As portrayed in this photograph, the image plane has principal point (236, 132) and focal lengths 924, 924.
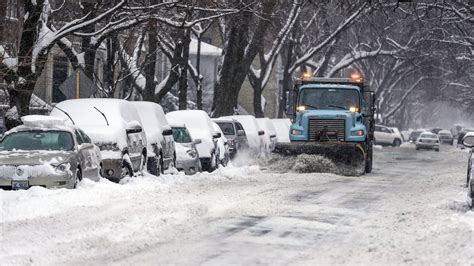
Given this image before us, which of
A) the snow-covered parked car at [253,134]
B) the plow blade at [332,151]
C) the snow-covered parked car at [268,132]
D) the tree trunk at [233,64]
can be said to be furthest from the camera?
the tree trunk at [233,64]

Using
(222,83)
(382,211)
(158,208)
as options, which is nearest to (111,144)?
(158,208)

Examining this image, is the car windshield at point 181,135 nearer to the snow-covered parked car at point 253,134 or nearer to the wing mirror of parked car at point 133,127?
the wing mirror of parked car at point 133,127

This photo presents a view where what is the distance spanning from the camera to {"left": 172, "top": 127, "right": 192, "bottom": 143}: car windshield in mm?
24416

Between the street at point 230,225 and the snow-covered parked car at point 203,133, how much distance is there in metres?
5.71

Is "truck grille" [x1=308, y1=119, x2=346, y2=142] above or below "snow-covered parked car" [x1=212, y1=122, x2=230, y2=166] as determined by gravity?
above

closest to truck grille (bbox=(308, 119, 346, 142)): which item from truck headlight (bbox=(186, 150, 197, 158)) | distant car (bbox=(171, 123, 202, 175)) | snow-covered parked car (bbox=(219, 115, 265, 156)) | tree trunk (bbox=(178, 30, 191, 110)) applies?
distant car (bbox=(171, 123, 202, 175))

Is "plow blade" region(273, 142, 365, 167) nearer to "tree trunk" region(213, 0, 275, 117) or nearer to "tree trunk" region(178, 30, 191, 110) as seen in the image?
"tree trunk" region(178, 30, 191, 110)

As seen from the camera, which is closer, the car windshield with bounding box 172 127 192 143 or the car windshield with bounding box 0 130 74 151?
the car windshield with bounding box 0 130 74 151

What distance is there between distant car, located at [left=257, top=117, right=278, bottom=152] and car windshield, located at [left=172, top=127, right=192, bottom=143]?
11.1 m

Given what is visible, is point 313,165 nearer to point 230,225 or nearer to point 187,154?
point 187,154

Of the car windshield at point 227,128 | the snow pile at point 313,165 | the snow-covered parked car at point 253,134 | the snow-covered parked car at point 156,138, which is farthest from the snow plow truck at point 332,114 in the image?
the snow-covered parked car at point 253,134

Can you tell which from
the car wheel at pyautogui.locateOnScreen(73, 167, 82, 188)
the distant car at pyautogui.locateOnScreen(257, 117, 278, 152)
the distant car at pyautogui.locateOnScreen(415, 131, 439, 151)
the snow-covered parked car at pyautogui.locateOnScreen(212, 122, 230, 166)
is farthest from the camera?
the distant car at pyautogui.locateOnScreen(415, 131, 439, 151)

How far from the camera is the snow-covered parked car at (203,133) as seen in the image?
82.0 feet

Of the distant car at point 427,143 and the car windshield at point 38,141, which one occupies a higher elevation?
the car windshield at point 38,141
